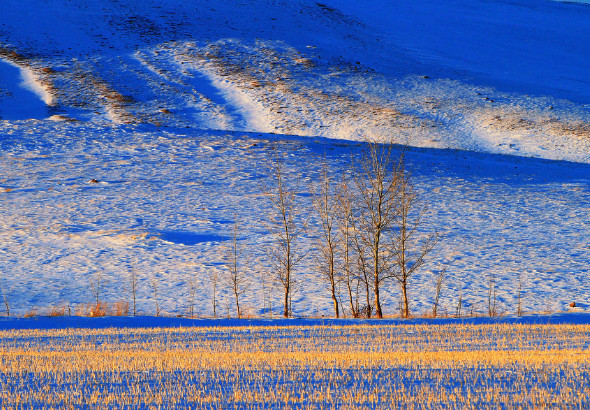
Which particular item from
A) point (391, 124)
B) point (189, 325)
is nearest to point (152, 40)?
point (391, 124)

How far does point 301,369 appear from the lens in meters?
9.30

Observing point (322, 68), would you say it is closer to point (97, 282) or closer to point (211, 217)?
point (211, 217)

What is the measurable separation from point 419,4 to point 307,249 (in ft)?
252

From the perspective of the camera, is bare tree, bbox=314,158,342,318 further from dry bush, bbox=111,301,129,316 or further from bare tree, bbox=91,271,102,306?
bare tree, bbox=91,271,102,306

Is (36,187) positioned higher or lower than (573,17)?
lower

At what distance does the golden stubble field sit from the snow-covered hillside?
7.03m

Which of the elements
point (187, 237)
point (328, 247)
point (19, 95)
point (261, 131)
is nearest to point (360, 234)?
point (328, 247)

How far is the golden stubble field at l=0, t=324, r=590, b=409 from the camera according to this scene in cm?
739

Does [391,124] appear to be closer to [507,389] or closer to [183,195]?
[183,195]

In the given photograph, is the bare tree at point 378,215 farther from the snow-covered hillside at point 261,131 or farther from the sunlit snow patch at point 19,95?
the sunlit snow patch at point 19,95

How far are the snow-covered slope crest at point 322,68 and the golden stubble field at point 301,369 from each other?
3326 centimetres

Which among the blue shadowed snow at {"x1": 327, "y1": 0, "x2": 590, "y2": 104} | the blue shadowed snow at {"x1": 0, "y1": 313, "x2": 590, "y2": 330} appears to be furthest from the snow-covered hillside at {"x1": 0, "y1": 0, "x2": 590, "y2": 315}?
the blue shadowed snow at {"x1": 0, "y1": 313, "x2": 590, "y2": 330}

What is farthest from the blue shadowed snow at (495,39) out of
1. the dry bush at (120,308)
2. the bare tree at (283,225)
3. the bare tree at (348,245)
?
the dry bush at (120,308)

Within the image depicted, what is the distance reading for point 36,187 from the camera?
33938 millimetres
